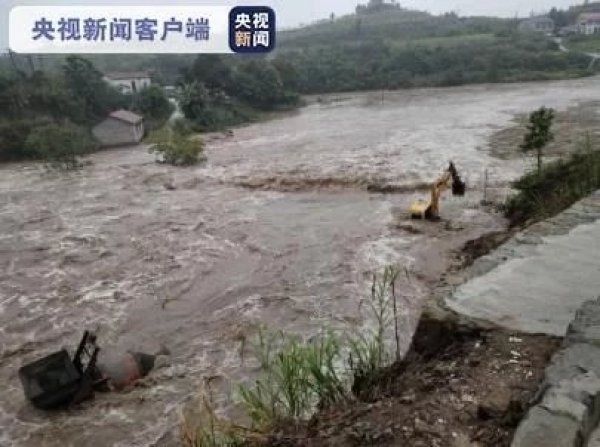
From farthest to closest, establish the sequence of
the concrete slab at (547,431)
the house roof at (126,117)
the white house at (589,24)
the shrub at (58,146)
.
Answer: the white house at (589,24) → the house roof at (126,117) → the shrub at (58,146) → the concrete slab at (547,431)

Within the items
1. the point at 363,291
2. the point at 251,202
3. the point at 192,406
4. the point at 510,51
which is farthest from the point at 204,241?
the point at 510,51

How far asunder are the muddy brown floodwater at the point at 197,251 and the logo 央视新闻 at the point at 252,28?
15.2 feet

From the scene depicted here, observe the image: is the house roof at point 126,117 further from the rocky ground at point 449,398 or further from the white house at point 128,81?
the rocky ground at point 449,398

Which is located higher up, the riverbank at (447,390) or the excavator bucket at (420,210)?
the riverbank at (447,390)

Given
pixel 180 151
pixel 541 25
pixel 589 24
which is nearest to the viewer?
pixel 180 151

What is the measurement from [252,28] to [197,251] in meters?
5.37

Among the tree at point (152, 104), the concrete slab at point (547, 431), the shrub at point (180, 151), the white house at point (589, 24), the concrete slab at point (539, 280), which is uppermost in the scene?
the white house at point (589, 24)

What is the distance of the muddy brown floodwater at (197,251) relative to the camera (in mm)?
8406

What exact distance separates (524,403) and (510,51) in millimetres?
56159

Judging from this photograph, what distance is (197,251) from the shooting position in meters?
13.7

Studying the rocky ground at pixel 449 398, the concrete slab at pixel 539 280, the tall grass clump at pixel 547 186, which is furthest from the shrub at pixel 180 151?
the rocky ground at pixel 449 398

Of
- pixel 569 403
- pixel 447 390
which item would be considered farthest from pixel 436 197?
pixel 569 403

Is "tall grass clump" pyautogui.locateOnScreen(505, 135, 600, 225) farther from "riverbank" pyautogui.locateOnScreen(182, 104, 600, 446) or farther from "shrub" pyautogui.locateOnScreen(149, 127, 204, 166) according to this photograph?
"shrub" pyautogui.locateOnScreen(149, 127, 204, 166)

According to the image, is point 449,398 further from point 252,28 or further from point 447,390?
point 252,28
